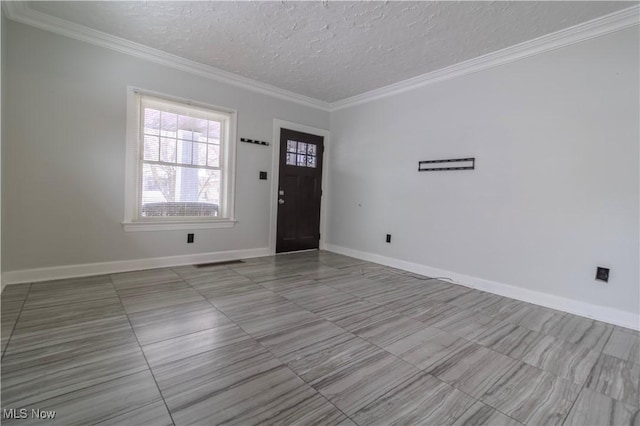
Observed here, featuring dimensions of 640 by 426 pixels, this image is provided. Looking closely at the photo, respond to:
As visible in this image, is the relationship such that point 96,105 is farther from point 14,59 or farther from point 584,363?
point 584,363

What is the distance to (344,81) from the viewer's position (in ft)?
13.4

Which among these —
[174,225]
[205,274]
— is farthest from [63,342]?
[174,225]

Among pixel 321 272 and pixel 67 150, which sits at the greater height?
pixel 67 150

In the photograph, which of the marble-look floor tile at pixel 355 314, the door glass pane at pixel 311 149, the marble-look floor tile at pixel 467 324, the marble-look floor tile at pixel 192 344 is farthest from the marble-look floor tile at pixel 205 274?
the door glass pane at pixel 311 149

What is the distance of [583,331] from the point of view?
7.66 feet

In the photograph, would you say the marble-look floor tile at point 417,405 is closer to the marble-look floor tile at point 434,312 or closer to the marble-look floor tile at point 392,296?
the marble-look floor tile at point 434,312

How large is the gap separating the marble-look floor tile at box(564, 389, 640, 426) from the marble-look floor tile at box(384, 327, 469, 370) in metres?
0.63

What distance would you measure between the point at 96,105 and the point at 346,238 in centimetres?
376

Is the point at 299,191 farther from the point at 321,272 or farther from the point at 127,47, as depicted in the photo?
the point at 127,47

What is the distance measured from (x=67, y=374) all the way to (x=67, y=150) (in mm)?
2469

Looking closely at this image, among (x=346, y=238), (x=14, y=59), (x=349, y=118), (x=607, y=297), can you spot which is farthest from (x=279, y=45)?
(x=607, y=297)

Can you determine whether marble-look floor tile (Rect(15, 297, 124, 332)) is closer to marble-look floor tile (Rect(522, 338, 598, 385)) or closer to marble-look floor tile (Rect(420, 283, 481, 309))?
marble-look floor tile (Rect(420, 283, 481, 309))

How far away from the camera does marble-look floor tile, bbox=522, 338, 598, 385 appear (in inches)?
69.1

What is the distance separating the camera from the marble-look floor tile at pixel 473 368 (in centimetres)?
160
